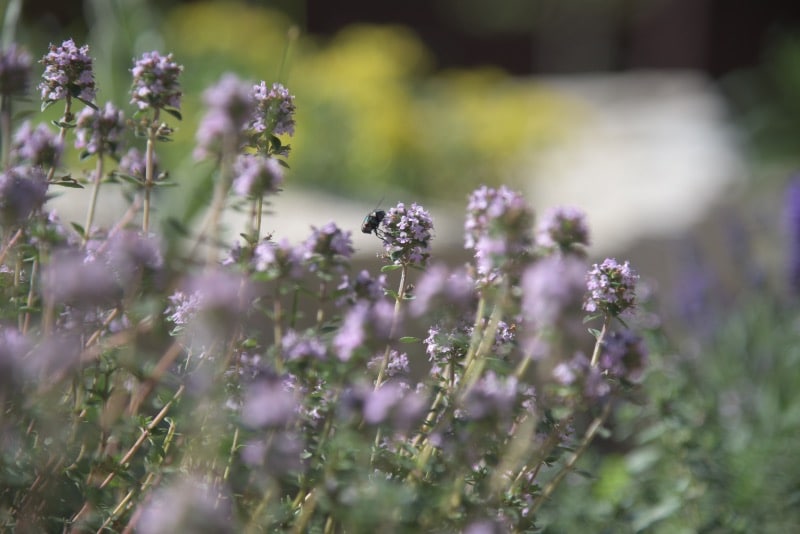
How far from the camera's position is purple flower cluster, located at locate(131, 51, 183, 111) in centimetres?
128

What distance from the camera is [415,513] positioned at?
1.04 m

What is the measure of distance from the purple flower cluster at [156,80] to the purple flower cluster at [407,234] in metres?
0.35

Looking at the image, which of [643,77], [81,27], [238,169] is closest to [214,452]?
[238,169]

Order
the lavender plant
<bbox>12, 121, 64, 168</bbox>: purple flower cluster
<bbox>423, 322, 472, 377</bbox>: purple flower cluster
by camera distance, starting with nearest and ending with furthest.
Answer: the lavender plant < <bbox>423, 322, 472, 377</bbox>: purple flower cluster < <bbox>12, 121, 64, 168</bbox>: purple flower cluster

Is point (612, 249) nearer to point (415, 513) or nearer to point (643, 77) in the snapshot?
point (415, 513)

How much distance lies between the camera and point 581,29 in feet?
43.1

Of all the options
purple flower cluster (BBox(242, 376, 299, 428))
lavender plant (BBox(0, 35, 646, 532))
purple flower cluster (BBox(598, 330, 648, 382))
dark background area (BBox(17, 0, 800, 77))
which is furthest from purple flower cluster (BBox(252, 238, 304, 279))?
dark background area (BBox(17, 0, 800, 77))

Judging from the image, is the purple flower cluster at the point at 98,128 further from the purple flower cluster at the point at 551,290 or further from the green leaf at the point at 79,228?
the purple flower cluster at the point at 551,290

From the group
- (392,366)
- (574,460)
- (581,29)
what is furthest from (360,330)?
(581,29)

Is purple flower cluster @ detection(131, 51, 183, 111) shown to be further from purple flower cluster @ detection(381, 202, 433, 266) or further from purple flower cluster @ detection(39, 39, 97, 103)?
purple flower cluster @ detection(381, 202, 433, 266)

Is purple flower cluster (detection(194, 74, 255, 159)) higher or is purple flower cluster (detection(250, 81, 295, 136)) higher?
purple flower cluster (detection(250, 81, 295, 136))

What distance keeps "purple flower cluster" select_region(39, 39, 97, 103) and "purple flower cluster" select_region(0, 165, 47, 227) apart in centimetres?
17

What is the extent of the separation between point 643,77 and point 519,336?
11025 mm

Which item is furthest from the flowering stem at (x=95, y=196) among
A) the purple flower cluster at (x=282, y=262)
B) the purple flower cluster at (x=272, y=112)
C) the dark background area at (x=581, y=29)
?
the dark background area at (x=581, y=29)
